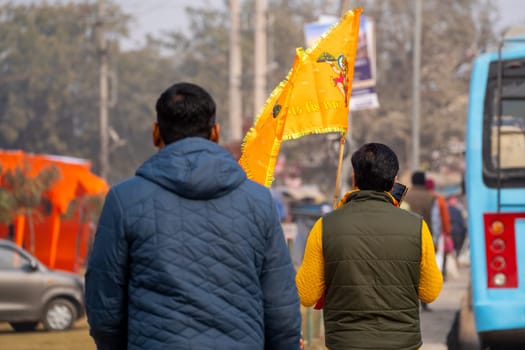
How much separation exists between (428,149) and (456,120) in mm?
2253

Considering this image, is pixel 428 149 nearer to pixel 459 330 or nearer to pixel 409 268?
pixel 459 330

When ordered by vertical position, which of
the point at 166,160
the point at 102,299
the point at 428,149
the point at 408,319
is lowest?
the point at 428,149

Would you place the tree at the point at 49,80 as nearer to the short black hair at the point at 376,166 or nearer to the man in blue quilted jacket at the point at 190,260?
the short black hair at the point at 376,166

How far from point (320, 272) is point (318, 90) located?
1.96m

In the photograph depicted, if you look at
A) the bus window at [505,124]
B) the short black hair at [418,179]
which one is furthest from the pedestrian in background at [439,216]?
the bus window at [505,124]

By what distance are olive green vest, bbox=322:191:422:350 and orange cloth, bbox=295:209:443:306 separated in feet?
0.13

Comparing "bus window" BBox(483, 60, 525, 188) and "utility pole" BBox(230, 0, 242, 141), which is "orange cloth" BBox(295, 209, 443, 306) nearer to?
"bus window" BBox(483, 60, 525, 188)

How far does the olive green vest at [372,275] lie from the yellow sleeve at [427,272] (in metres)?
0.04

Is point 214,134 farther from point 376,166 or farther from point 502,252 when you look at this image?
point 502,252

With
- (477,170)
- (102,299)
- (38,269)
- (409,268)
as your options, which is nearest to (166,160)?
(102,299)

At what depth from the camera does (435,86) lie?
47.3m

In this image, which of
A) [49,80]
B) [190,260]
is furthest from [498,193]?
[49,80]

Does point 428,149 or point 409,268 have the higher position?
point 409,268

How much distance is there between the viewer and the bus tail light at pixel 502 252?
9367mm
